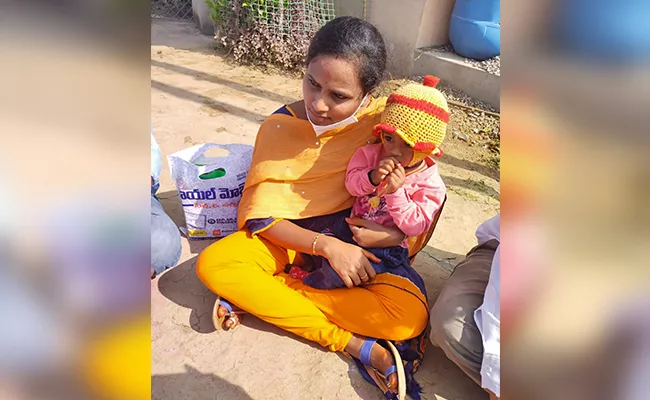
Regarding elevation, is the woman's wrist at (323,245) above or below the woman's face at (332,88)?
below

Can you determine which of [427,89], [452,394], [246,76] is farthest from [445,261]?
[246,76]

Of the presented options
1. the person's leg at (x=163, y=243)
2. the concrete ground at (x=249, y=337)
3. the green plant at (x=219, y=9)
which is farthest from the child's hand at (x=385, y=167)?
the green plant at (x=219, y=9)

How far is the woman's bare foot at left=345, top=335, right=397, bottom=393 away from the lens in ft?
6.11

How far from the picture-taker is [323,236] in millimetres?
2133

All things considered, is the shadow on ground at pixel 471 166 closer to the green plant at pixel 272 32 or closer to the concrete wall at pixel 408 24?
the concrete wall at pixel 408 24

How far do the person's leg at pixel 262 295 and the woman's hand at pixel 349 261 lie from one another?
20cm

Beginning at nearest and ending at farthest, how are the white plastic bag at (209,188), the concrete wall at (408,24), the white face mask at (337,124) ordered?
the white face mask at (337,124) < the white plastic bag at (209,188) < the concrete wall at (408,24)

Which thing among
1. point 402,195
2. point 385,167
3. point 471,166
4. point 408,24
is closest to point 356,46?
point 385,167

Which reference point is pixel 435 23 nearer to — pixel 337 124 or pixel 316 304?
pixel 337 124

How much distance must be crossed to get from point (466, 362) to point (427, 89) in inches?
41.0

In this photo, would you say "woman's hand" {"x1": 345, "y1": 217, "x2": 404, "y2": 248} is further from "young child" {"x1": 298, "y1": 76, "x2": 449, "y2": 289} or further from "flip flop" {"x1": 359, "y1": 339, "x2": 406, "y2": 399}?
"flip flop" {"x1": 359, "y1": 339, "x2": 406, "y2": 399}

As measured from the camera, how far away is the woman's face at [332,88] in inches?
75.3

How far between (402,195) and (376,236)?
0.23 metres

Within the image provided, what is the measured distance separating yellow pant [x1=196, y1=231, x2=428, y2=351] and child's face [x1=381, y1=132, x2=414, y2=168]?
0.56 metres
